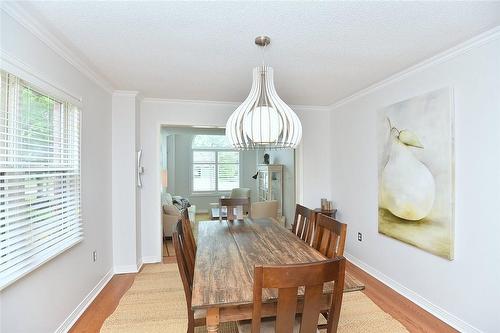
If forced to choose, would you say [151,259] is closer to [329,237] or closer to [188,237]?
[188,237]

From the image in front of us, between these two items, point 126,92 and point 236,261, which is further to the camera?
point 126,92

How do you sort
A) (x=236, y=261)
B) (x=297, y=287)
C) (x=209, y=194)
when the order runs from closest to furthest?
(x=297, y=287)
(x=236, y=261)
(x=209, y=194)

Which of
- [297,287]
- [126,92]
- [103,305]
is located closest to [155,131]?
[126,92]

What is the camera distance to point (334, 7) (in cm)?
164

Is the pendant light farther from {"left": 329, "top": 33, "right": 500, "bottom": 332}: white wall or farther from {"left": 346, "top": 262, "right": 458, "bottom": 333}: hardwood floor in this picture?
{"left": 346, "top": 262, "right": 458, "bottom": 333}: hardwood floor

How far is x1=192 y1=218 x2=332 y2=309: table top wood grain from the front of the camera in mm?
1368

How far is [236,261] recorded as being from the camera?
6.04 feet

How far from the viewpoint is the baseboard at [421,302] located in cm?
222

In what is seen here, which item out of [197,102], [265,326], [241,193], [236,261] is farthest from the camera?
[241,193]

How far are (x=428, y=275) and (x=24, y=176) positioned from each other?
3.43 m

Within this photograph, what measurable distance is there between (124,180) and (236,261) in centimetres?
236

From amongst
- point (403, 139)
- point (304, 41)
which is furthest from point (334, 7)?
point (403, 139)

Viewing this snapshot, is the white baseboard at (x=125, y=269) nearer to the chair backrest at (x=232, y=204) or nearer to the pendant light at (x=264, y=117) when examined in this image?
A: the chair backrest at (x=232, y=204)

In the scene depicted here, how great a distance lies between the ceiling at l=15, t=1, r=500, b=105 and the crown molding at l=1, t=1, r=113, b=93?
4cm
